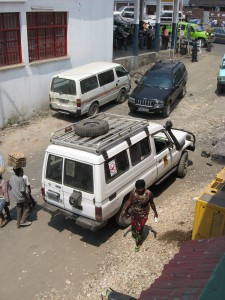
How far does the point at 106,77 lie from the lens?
15336 mm

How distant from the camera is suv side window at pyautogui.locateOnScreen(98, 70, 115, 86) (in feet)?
49.2

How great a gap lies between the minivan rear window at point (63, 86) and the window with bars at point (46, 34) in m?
1.55

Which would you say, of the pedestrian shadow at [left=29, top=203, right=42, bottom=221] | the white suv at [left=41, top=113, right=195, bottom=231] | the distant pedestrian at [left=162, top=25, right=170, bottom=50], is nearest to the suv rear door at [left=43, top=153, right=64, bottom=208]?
the white suv at [left=41, top=113, right=195, bottom=231]

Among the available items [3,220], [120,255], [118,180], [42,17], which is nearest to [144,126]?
[118,180]

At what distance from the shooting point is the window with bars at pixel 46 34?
48.5ft

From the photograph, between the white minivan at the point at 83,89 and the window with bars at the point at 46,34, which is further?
the window with bars at the point at 46,34

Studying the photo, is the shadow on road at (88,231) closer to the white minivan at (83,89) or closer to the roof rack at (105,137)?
the roof rack at (105,137)

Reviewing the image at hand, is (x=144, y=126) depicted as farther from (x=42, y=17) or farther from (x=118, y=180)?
(x=42, y=17)

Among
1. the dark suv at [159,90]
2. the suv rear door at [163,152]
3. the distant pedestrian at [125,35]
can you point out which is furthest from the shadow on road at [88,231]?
the distant pedestrian at [125,35]

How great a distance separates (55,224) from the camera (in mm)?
8477

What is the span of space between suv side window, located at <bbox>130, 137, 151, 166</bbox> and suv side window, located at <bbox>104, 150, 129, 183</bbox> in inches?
10.2

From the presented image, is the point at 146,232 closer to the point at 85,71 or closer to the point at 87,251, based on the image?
the point at 87,251

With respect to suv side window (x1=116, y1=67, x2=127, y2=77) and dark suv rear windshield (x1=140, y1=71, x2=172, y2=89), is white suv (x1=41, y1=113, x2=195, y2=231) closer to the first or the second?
dark suv rear windshield (x1=140, y1=71, x2=172, y2=89)

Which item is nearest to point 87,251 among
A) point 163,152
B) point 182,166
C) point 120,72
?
point 163,152
